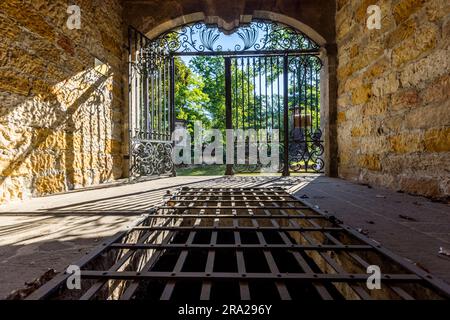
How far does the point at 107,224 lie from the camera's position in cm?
197

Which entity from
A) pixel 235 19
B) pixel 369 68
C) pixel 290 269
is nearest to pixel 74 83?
pixel 235 19

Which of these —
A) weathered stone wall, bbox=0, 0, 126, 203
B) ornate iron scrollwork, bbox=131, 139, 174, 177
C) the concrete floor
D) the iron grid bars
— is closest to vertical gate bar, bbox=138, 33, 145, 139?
ornate iron scrollwork, bbox=131, 139, 174, 177

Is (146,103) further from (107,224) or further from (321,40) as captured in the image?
(107,224)

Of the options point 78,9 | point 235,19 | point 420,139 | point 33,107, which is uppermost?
point 235,19

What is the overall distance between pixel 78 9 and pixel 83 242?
3.56 meters

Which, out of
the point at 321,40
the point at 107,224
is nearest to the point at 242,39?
the point at 321,40

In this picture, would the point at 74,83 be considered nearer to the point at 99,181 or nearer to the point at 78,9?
the point at 78,9

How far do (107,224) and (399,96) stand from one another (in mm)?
3384

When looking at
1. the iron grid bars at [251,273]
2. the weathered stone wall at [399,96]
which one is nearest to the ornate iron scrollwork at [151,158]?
the iron grid bars at [251,273]

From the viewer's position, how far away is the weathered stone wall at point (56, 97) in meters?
2.74

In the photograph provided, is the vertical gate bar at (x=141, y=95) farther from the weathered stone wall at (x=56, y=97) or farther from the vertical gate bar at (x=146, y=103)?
the weathered stone wall at (x=56, y=97)

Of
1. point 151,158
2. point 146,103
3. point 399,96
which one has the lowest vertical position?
point 151,158

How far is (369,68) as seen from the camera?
3.97 m

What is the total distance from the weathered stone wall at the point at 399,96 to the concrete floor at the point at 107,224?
37 cm
